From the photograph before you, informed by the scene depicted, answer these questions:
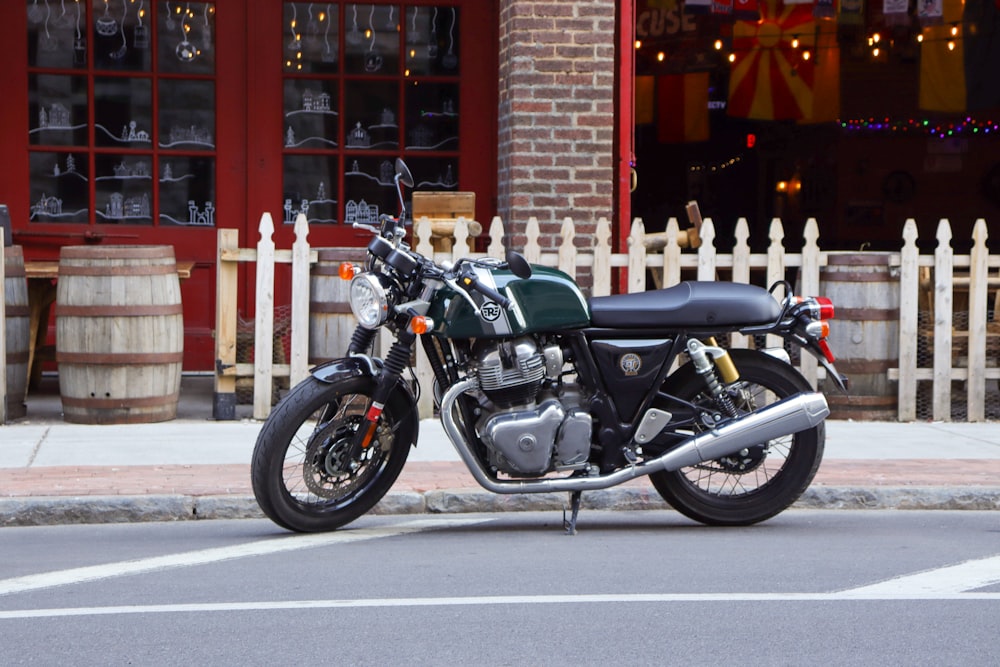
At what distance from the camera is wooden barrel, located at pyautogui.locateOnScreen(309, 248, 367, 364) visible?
8727mm

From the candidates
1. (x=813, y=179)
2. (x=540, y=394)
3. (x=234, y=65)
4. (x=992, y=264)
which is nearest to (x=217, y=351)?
(x=234, y=65)

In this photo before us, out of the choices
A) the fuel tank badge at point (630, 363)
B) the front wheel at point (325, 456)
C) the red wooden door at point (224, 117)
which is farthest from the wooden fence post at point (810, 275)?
the front wheel at point (325, 456)

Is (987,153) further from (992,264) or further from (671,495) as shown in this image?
(671,495)

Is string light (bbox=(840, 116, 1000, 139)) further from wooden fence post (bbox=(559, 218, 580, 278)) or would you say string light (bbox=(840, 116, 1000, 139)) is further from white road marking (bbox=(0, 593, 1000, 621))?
white road marking (bbox=(0, 593, 1000, 621))

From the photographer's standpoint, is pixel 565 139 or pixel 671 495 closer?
pixel 671 495

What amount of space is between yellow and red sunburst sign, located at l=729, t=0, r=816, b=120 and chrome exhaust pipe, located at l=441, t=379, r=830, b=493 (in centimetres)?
963

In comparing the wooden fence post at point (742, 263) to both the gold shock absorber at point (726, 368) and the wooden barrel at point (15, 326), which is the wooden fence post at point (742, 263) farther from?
the wooden barrel at point (15, 326)

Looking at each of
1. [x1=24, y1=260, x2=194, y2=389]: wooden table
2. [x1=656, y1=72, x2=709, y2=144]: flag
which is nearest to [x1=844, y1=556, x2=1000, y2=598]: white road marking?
[x1=24, y1=260, x2=194, y2=389]: wooden table

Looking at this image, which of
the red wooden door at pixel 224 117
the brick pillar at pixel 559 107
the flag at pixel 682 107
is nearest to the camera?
the brick pillar at pixel 559 107

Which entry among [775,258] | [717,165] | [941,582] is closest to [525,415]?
[941,582]

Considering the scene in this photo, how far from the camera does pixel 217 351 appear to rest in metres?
8.76

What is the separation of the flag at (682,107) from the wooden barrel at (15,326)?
30.0ft

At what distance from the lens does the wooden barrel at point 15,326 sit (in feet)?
28.2

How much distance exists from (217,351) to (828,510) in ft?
12.6
